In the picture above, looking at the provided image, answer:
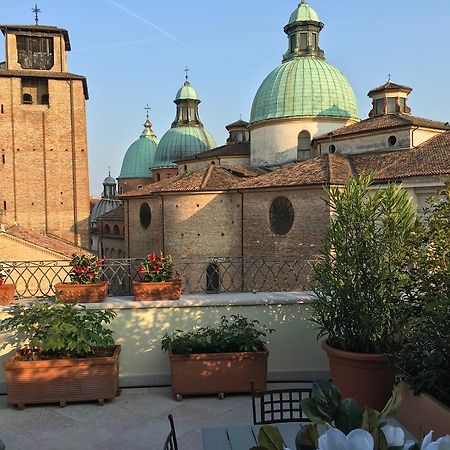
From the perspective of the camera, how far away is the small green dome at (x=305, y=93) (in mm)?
24859

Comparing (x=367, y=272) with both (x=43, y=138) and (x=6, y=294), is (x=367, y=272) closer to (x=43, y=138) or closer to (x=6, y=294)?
(x=6, y=294)

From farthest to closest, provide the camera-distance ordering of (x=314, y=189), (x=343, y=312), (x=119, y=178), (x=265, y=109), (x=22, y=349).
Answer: (x=119, y=178), (x=265, y=109), (x=314, y=189), (x=22, y=349), (x=343, y=312)

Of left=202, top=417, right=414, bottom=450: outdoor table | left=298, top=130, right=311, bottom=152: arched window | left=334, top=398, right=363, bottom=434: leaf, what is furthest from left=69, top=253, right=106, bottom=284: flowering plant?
left=298, top=130, right=311, bottom=152: arched window

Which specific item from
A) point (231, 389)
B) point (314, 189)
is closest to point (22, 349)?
point (231, 389)

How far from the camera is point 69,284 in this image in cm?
571

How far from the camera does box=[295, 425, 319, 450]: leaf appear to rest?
1265 mm

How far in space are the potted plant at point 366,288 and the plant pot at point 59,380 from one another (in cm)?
239

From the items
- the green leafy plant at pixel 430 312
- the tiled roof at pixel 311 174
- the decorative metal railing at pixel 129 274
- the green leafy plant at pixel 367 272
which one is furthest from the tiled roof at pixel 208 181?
the green leafy plant at pixel 430 312

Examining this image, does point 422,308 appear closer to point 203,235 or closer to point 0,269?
point 0,269

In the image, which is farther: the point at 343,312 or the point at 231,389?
the point at 231,389

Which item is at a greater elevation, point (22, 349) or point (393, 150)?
point (393, 150)

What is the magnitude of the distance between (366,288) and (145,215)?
65.4ft

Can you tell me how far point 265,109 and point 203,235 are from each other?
970cm

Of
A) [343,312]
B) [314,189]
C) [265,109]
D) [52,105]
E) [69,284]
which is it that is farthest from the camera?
[52,105]
